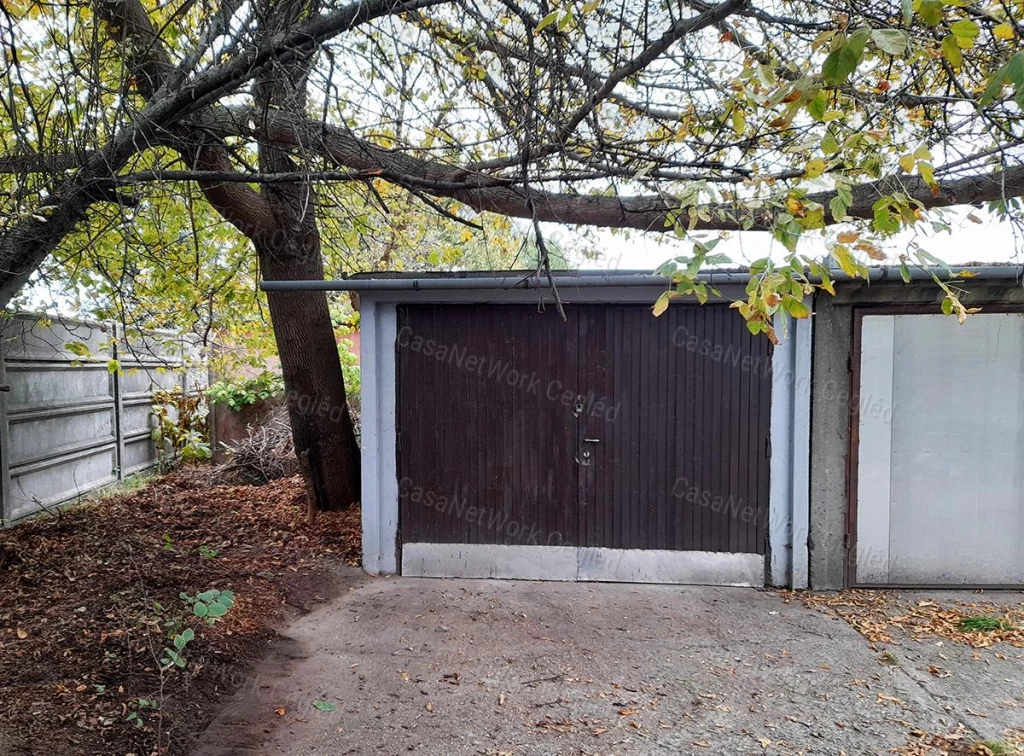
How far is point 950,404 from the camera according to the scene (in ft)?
14.5

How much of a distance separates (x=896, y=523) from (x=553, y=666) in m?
2.96

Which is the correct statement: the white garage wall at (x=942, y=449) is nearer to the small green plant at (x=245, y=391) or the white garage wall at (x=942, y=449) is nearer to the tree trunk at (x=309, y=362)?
the tree trunk at (x=309, y=362)

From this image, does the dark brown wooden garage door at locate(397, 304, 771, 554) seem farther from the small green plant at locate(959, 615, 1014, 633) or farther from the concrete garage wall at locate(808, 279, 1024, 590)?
the small green plant at locate(959, 615, 1014, 633)

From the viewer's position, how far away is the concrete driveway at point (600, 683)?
108 inches

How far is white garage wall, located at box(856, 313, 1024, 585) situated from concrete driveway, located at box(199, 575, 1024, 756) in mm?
952

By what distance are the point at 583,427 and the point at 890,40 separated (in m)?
3.39

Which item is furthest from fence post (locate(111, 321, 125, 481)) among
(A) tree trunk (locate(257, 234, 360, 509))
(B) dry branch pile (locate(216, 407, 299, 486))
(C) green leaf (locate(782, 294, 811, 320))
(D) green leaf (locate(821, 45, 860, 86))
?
(D) green leaf (locate(821, 45, 860, 86))

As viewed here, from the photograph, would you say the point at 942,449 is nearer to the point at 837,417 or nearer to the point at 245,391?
the point at 837,417

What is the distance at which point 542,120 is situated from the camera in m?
3.36

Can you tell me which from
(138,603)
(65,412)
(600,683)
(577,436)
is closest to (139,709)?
(138,603)

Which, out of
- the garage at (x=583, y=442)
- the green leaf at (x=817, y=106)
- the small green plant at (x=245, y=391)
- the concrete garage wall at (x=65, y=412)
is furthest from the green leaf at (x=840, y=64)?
the small green plant at (x=245, y=391)

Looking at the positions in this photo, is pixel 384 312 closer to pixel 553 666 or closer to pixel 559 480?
pixel 559 480

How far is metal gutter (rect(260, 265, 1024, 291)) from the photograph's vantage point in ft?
13.2

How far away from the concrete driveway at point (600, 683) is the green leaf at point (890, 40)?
287 centimetres
